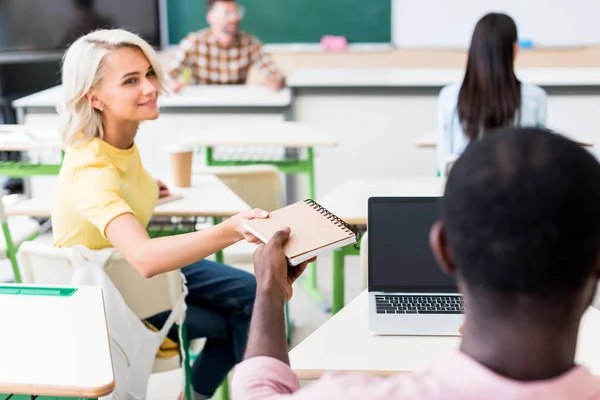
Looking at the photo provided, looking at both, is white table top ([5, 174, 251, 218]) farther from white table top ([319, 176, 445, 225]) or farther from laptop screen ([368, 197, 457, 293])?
laptop screen ([368, 197, 457, 293])

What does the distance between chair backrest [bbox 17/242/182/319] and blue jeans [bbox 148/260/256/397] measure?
313mm

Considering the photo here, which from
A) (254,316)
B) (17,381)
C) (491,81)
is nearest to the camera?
(254,316)

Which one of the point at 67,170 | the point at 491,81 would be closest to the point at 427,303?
the point at 67,170

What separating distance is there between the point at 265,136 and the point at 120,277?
178cm

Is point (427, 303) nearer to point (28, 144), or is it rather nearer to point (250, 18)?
point (28, 144)

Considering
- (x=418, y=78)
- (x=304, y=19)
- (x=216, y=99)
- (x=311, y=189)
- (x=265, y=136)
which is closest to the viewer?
(x=265, y=136)

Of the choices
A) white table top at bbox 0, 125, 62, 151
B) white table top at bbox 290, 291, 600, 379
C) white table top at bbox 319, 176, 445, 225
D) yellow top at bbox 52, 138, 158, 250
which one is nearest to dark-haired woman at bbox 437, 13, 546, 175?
white table top at bbox 319, 176, 445, 225

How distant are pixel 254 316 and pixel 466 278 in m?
0.38

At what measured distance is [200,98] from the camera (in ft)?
14.4

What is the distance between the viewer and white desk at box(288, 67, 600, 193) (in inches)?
173

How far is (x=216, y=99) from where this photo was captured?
4.36 m

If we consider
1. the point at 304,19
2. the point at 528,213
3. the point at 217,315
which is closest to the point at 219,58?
the point at 304,19

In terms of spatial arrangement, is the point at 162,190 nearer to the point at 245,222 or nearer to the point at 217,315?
the point at 217,315

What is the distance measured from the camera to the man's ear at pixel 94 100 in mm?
2071
